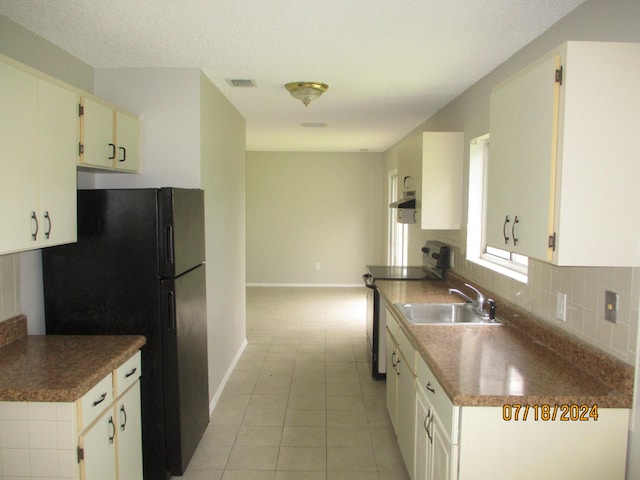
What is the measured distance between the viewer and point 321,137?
6320mm

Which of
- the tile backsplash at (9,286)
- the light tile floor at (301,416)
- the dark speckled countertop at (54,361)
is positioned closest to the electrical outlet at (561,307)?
the light tile floor at (301,416)

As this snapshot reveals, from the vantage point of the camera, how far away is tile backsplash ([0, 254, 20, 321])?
2293 mm

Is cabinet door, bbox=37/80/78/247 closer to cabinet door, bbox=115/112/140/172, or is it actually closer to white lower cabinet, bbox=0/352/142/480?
cabinet door, bbox=115/112/140/172

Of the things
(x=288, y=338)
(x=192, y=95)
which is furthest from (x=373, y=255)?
(x=192, y=95)

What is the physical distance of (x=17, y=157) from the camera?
73.0 inches

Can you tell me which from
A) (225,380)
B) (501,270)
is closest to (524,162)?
(501,270)

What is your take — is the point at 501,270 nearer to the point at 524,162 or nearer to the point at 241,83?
the point at 524,162

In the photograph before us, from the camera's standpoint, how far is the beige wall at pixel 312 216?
8219 millimetres

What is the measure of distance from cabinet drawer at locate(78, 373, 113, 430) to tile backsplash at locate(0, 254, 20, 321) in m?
0.74

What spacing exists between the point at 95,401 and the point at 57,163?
1.09 m

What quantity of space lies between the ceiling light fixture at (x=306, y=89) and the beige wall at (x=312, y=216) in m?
4.73

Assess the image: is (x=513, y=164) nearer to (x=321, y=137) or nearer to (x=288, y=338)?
(x=288, y=338)

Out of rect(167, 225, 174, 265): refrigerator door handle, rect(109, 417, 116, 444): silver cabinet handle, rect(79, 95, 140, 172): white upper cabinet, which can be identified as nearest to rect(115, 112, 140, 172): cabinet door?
rect(79, 95, 140, 172): white upper cabinet

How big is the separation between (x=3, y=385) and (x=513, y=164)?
7.38 feet
